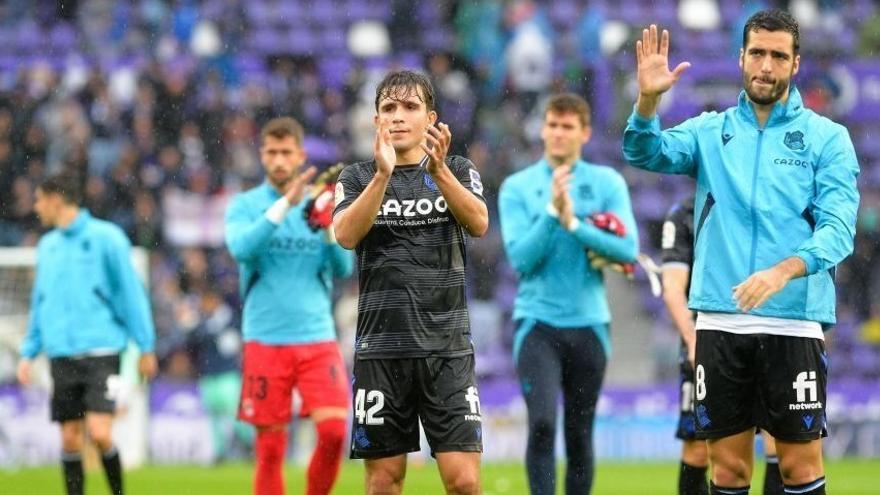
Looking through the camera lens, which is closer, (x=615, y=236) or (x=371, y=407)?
(x=371, y=407)

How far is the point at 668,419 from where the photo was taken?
16938 millimetres

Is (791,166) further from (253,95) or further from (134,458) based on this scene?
(253,95)

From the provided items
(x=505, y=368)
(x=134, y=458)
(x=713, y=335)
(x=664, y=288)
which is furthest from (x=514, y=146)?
(x=713, y=335)

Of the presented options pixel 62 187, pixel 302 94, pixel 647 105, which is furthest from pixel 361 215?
pixel 302 94

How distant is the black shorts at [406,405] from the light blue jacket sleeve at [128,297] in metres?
4.22

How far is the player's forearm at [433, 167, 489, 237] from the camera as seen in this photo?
629cm

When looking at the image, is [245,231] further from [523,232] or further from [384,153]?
[384,153]

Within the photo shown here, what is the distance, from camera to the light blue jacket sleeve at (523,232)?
8.74m

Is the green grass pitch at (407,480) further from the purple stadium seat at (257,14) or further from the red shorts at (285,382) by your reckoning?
the purple stadium seat at (257,14)

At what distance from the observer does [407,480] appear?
14.2 meters

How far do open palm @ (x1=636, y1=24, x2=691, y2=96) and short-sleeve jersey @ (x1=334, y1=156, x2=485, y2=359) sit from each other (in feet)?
2.93

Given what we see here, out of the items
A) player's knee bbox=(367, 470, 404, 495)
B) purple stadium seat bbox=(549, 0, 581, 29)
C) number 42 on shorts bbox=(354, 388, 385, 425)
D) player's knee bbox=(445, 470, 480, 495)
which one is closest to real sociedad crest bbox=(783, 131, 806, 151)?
player's knee bbox=(445, 470, 480, 495)

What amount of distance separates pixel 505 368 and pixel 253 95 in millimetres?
5405

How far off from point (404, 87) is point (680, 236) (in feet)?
9.34
